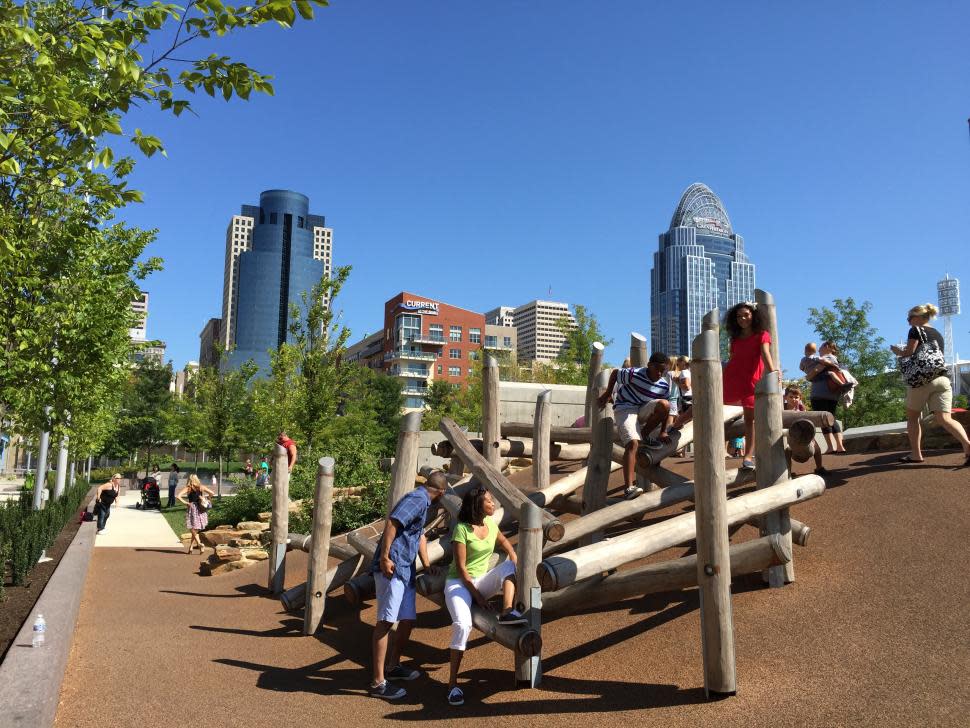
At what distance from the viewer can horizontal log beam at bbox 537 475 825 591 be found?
5.15 m

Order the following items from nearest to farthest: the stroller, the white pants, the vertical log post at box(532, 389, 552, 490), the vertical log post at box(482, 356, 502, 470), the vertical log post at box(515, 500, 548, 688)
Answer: the vertical log post at box(515, 500, 548, 688) → the white pants → the vertical log post at box(532, 389, 552, 490) → the vertical log post at box(482, 356, 502, 470) → the stroller

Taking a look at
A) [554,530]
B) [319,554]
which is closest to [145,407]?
[319,554]

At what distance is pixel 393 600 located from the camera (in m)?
6.07

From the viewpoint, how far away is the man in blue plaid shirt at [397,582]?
599 cm

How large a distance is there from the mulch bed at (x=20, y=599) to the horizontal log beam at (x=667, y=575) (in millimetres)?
5242

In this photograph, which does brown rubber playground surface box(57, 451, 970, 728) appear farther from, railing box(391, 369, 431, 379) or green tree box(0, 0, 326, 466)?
railing box(391, 369, 431, 379)

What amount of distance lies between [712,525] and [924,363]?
497 centimetres

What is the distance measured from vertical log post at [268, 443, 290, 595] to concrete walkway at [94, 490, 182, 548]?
8322 millimetres

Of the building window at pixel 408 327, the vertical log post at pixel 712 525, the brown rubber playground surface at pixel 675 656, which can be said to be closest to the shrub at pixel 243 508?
the brown rubber playground surface at pixel 675 656

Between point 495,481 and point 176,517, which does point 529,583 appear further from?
point 176,517

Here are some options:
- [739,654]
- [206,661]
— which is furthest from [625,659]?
[206,661]

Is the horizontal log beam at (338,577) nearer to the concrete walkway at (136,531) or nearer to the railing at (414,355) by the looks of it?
the concrete walkway at (136,531)

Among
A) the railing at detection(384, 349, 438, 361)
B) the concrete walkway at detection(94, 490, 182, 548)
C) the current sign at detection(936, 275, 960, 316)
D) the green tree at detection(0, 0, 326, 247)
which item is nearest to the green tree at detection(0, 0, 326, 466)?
the green tree at detection(0, 0, 326, 247)

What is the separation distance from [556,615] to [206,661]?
347cm
